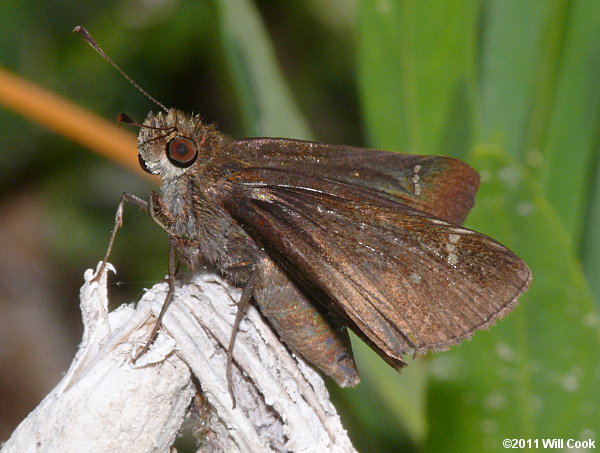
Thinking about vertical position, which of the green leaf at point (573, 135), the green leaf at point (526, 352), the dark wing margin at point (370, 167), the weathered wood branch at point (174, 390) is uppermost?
the green leaf at point (573, 135)

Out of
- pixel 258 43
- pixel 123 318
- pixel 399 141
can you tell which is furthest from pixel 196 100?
pixel 123 318

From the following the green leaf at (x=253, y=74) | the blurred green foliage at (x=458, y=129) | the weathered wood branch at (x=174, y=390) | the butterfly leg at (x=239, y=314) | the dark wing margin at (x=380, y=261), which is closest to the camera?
the weathered wood branch at (x=174, y=390)

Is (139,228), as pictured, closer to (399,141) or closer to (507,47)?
(399,141)

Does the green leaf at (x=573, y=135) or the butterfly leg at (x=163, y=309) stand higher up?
the green leaf at (x=573, y=135)

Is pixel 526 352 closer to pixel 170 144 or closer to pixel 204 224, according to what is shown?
pixel 204 224

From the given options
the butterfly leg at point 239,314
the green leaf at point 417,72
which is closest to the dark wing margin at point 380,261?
the butterfly leg at point 239,314

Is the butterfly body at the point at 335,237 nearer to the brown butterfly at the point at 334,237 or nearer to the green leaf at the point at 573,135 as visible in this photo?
the brown butterfly at the point at 334,237

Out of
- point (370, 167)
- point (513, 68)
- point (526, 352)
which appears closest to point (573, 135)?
point (513, 68)
